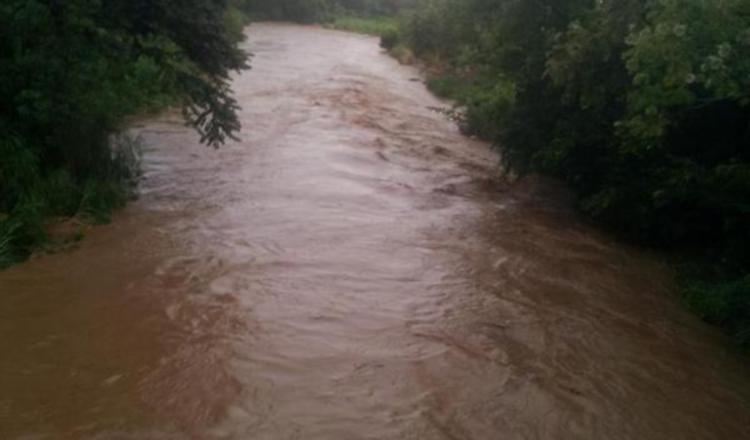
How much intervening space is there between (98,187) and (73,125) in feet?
3.08

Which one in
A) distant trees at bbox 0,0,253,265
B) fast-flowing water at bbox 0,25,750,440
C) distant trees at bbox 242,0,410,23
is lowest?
→ distant trees at bbox 242,0,410,23

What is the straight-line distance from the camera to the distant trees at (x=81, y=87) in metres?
9.62

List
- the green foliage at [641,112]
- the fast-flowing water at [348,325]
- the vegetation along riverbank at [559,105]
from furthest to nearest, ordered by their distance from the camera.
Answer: the vegetation along riverbank at [559,105]
the green foliage at [641,112]
the fast-flowing water at [348,325]

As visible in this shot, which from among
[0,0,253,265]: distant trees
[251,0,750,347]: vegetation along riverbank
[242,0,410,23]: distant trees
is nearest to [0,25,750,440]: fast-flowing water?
[251,0,750,347]: vegetation along riverbank

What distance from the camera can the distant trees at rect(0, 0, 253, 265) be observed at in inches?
379

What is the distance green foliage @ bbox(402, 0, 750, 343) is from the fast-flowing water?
746 mm

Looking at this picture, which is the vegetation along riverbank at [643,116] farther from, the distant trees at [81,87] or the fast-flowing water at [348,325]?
the distant trees at [81,87]

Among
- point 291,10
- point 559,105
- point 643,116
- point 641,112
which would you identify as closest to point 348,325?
point 643,116

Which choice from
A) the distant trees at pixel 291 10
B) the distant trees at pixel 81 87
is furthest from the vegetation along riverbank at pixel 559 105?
the distant trees at pixel 291 10

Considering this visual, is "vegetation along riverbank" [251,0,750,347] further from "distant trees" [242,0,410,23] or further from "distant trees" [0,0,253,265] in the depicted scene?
"distant trees" [242,0,410,23]

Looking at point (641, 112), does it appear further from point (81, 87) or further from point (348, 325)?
point (81, 87)

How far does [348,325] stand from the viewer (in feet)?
26.1

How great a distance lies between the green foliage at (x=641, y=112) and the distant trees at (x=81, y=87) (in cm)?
527

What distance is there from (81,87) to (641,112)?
24.8ft
